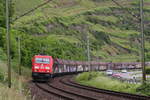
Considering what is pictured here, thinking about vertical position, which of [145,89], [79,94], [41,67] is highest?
[41,67]

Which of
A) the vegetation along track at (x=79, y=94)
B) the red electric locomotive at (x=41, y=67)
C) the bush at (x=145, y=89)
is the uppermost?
the red electric locomotive at (x=41, y=67)

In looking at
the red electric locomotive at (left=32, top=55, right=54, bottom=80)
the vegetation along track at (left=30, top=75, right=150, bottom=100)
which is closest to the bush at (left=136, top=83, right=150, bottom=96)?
the vegetation along track at (left=30, top=75, right=150, bottom=100)

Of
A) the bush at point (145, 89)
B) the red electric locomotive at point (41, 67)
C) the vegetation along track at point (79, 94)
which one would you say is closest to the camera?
the vegetation along track at point (79, 94)

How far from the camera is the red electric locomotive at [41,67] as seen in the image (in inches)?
1629

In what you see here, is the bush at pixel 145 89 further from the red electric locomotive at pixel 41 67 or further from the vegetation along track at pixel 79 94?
the red electric locomotive at pixel 41 67

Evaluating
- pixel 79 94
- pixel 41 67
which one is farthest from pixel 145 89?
pixel 41 67

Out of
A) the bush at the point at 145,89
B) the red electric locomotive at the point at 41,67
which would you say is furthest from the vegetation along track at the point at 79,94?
the red electric locomotive at the point at 41,67

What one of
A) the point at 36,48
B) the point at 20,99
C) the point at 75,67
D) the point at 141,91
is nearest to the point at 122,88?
the point at 141,91

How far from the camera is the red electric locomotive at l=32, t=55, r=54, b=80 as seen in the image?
136 ft

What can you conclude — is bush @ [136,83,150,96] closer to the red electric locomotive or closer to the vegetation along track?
the vegetation along track

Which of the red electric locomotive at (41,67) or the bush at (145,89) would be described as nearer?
the bush at (145,89)

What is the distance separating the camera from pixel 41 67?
137 feet

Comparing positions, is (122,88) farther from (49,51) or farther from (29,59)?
(49,51)

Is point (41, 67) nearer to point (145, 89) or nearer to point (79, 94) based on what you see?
point (79, 94)
